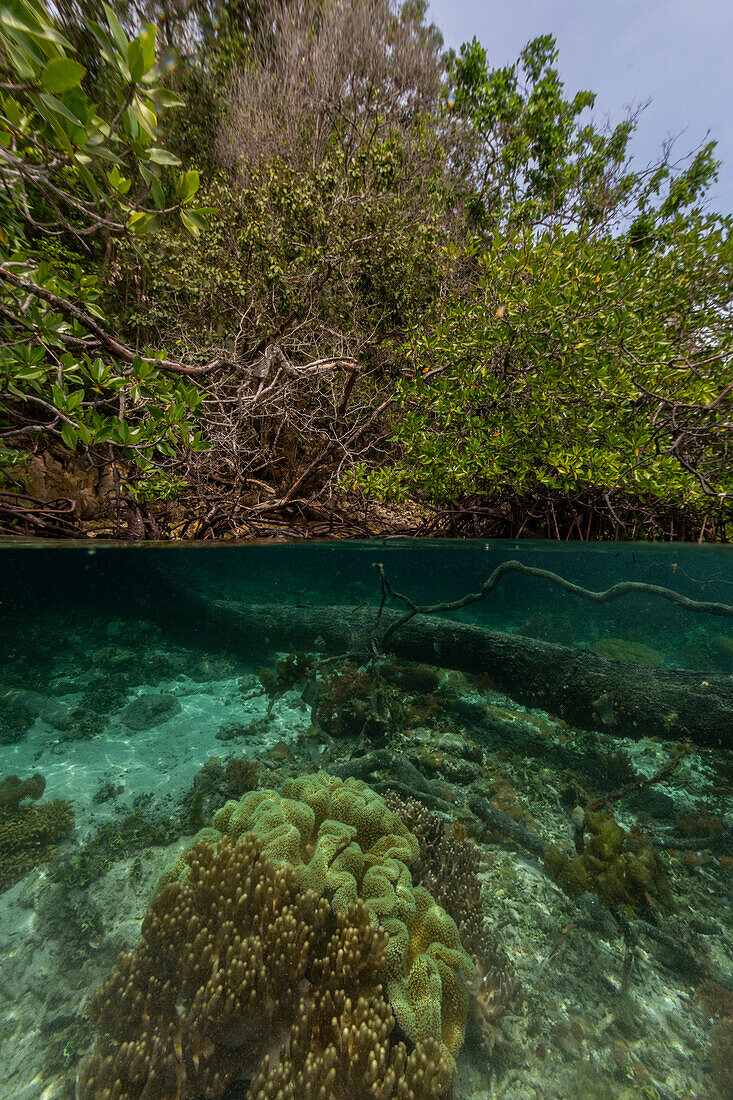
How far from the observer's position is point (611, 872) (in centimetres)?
442

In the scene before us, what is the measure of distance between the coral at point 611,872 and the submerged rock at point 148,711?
6.60 metres

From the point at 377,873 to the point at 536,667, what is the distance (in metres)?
5.12

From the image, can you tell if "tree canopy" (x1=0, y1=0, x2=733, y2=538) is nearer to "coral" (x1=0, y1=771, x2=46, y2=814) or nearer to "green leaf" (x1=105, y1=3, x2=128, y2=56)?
"green leaf" (x1=105, y1=3, x2=128, y2=56)

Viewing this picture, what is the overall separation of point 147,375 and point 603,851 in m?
6.37

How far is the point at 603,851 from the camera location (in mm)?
4551

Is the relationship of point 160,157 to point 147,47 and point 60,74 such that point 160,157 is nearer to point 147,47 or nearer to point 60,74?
point 147,47

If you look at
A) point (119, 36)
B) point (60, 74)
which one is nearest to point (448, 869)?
point (60, 74)

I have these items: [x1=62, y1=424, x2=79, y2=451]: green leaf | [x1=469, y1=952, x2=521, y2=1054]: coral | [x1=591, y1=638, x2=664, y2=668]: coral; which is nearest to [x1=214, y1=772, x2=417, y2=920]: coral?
[x1=469, y1=952, x2=521, y2=1054]: coral

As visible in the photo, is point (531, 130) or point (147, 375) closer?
point (147, 375)

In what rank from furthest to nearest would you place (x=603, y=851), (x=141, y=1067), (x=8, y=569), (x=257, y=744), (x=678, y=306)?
(x=8, y=569), (x=678, y=306), (x=257, y=744), (x=603, y=851), (x=141, y=1067)

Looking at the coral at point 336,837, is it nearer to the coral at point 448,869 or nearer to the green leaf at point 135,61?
the coral at point 448,869

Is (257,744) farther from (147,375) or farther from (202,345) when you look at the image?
(202,345)

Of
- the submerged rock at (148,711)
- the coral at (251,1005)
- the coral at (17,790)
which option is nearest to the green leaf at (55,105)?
the coral at (251,1005)

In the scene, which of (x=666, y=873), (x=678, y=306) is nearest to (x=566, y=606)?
(x=678, y=306)
